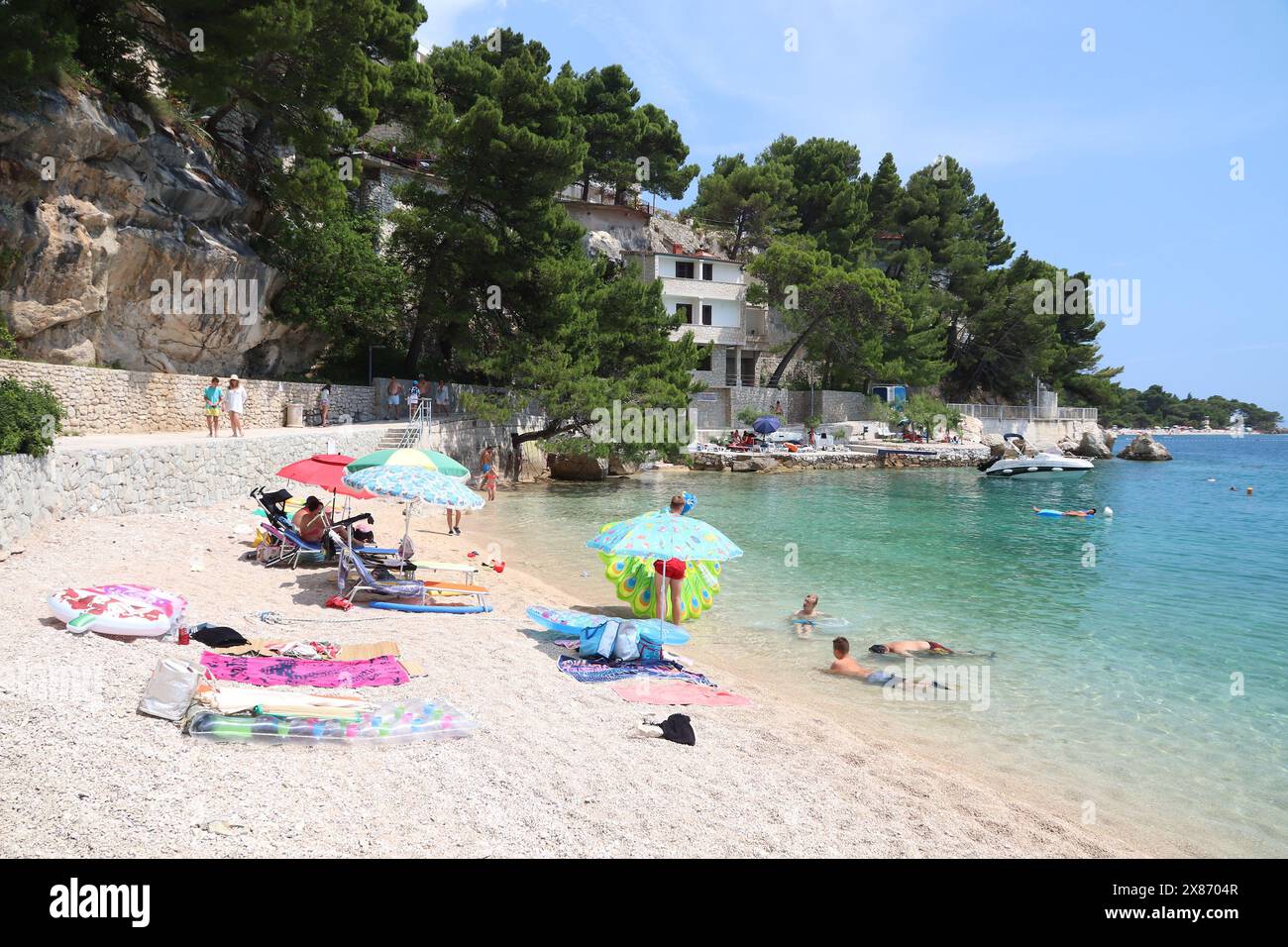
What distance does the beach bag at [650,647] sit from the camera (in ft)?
31.4

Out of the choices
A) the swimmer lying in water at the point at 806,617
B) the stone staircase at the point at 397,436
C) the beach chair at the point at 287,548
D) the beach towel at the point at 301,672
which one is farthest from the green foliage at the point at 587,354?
the beach towel at the point at 301,672

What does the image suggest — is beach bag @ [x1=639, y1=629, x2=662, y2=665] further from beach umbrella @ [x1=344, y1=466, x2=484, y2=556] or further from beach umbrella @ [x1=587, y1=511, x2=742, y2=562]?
beach umbrella @ [x1=344, y1=466, x2=484, y2=556]

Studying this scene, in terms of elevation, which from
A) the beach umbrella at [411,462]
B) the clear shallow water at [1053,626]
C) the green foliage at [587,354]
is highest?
the green foliage at [587,354]

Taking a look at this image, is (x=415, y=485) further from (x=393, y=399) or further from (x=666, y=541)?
(x=393, y=399)

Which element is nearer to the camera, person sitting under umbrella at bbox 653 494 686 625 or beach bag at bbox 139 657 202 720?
beach bag at bbox 139 657 202 720

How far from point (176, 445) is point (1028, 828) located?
53.7ft

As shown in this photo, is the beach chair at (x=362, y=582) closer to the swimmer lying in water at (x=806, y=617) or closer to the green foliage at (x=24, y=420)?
the green foliage at (x=24, y=420)

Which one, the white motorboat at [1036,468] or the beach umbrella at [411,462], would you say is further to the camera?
the white motorboat at [1036,468]

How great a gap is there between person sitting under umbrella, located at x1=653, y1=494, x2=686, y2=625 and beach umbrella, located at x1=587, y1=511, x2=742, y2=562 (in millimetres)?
280

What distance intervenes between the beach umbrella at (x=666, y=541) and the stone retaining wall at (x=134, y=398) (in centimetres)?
1530

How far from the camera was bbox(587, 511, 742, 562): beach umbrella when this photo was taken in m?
10.7

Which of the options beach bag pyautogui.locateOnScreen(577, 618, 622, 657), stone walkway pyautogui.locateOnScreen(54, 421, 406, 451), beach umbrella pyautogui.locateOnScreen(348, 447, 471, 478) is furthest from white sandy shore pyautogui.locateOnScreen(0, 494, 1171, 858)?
stone walkway pyautogui.locateOnScreen(54, 421, 406, 451)
